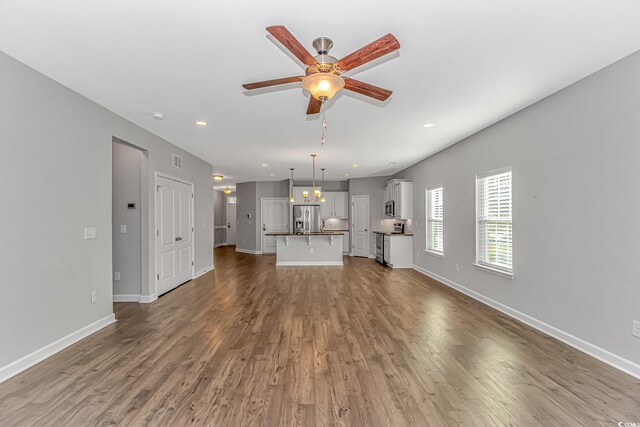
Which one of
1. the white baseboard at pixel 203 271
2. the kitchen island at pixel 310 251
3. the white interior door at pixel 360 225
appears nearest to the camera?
the white baseboard at pixel 203 271

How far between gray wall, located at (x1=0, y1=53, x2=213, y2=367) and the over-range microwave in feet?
21.5

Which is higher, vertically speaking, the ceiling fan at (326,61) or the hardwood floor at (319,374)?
the ceiling fan at (326,61)

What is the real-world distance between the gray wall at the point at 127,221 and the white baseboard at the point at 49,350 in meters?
1.10

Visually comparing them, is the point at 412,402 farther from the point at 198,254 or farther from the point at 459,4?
the point at 198,254

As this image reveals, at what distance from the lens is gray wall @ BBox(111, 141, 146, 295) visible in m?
4.73

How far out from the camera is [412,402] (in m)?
2.15

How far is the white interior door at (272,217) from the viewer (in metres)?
10.8

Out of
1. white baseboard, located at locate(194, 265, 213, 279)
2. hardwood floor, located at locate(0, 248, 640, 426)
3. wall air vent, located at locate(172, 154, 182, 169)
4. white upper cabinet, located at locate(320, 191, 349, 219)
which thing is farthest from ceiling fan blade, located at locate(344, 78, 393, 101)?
white upper cabinet, located at locate(320, 191, 349, 219)

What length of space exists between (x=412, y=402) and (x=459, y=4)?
276 cm

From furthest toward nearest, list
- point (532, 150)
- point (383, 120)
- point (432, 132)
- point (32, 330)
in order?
point (432, 132), point (383, 120), point (532, 150), point (32, 330)

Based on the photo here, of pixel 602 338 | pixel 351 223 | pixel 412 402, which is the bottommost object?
pixel 412 402

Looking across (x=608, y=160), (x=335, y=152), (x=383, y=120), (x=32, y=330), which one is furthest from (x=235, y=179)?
(x=608, y=160)

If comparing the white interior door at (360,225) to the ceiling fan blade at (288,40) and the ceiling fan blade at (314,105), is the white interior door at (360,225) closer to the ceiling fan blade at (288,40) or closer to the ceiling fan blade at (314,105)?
the ceiling fan blade at (314,105)

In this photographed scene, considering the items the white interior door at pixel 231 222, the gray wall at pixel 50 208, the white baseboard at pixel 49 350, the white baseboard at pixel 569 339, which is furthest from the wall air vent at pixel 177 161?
the white interior door at pixel 231 222
